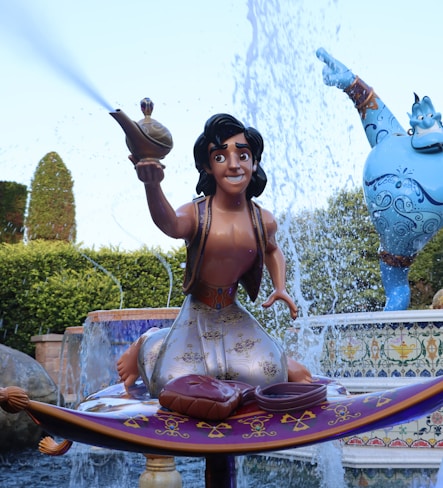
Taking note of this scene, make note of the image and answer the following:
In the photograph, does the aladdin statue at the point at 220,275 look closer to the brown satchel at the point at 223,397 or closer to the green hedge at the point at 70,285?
the brown satchel at the point at 223,397

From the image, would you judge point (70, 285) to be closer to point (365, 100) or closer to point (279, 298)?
point (365, 100)

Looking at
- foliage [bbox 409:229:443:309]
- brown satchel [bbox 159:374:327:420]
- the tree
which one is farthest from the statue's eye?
the tree

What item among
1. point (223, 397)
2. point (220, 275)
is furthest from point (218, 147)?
point (223, 397)

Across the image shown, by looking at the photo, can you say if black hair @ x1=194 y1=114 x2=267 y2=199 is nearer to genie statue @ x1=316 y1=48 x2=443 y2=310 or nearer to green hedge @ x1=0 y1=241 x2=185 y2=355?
genie statue @ x1=316 y1=48 x2=443 y2=310

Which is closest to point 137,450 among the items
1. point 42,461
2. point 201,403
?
point 201,403

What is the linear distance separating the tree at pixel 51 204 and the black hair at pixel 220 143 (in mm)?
14715

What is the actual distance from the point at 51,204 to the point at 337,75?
12.0m

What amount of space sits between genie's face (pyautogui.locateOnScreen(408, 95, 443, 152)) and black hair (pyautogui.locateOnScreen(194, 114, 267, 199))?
11.9ft

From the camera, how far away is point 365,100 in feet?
20.1

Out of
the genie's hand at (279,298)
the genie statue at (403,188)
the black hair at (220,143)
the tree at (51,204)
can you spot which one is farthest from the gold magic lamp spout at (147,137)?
the tree at (51,204)

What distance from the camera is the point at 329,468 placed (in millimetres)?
4625

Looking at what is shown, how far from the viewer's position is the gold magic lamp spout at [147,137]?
179cm

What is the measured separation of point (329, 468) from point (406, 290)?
182 centimetres

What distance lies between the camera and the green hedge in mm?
11516
